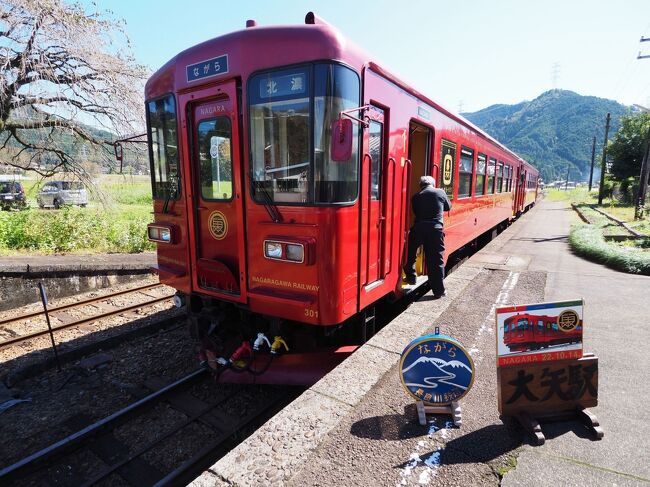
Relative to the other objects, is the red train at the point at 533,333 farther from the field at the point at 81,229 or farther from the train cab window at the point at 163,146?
the field at the point at 81,229

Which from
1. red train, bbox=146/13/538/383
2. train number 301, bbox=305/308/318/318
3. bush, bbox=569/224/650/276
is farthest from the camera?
bush, bbox=569/224/650/276

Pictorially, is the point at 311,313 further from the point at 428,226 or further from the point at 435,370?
the point at 428,226

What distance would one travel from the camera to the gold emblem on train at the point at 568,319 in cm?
270

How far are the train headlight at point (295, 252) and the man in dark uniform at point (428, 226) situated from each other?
2.21 m

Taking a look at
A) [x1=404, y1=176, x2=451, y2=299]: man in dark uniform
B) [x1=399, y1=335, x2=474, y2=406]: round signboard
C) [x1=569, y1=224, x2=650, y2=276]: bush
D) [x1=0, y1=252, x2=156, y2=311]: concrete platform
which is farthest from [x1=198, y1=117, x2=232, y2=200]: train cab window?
[x1=569, y1=224, x2=650, y2=276]: bush

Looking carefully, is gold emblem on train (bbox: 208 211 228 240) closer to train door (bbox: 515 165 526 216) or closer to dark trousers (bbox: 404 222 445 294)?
dark trousers (bbox: 404 222 445 294)

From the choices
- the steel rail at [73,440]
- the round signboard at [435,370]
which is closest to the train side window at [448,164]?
the round signboard at [435,370]

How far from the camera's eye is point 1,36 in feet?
28.0

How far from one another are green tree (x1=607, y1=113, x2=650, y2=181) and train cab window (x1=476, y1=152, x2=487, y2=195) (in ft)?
103

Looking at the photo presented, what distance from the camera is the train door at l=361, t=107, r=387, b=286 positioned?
136 inches

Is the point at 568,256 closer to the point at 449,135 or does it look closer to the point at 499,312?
the point at 449,135

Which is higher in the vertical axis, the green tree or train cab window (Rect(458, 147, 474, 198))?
the green tree

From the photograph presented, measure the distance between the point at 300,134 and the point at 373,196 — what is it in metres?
1.00

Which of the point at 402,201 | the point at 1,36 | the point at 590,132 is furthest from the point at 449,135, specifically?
the point at 590,132
